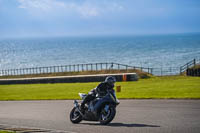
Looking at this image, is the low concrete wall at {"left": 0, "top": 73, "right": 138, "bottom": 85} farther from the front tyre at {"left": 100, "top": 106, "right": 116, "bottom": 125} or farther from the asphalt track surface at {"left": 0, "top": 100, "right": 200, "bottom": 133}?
the front tyre at {"left": 100, "top": 106, "right": 116, "bottom": 125}

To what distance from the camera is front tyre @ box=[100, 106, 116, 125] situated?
12.0m

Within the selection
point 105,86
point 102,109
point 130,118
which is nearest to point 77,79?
point 130,118

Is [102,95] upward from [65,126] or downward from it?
upward

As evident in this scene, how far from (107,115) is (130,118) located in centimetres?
148

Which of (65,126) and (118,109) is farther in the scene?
(118,109)

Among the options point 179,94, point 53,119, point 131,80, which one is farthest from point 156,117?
point 131,80

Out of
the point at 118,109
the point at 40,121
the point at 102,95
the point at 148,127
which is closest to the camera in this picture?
the point at 148,127

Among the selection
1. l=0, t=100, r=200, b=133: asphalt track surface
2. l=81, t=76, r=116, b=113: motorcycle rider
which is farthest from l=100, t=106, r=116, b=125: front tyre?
l=81, t=76, r=116, b=113: motorcycle rider

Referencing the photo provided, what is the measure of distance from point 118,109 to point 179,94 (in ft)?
18.4

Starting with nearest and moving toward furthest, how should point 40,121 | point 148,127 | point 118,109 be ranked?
point 148,127 < point 40,121 < point 118,109

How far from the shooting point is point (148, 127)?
1136 cm

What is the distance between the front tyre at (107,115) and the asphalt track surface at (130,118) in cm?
19

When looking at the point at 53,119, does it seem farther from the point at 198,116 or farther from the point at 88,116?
the point at 198,116

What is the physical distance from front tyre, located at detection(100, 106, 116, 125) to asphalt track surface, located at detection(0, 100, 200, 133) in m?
0.19
